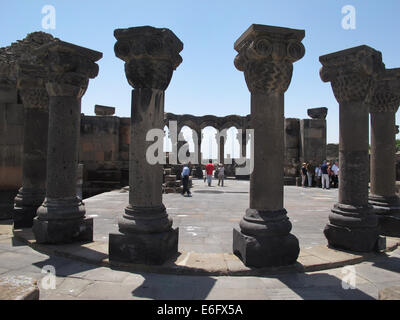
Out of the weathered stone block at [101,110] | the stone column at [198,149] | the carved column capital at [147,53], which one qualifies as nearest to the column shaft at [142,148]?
the carved column capital at [147,53]

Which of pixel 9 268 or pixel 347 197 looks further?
pixel 347 197

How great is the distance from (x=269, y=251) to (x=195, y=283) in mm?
1028

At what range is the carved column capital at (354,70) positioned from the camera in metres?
4.70

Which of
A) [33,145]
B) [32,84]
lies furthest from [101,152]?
[32,84]

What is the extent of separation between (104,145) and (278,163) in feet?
38.4

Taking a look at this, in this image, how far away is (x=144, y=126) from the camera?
4.16m

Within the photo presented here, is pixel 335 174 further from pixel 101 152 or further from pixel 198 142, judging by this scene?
pixel 101 152

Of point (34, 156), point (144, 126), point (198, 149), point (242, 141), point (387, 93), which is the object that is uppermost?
point (242, 141)

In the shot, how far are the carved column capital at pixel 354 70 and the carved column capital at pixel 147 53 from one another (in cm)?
254

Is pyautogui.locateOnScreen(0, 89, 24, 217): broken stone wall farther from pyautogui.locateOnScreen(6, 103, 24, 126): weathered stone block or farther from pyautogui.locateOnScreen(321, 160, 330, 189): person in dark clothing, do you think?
pyautogui.locateOnScreen(321, 160, 330, 189): person in dark clothing

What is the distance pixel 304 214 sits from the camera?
806cm

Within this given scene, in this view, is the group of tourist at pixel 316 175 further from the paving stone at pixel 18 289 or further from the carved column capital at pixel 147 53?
the paving stone at pixel 18 289
